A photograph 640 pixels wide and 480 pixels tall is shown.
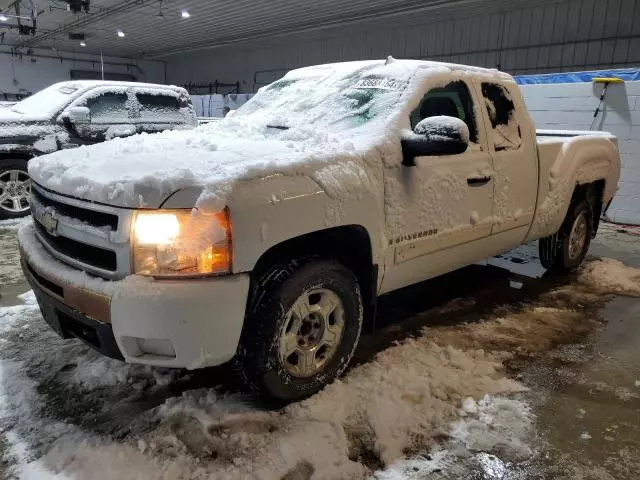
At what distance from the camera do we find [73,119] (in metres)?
7.55

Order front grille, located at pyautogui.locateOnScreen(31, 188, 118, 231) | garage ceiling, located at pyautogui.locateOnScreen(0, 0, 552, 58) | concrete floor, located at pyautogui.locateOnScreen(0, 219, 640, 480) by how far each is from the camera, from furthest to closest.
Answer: garage ceiling, located at pyautogui.locateOnScreen(0, 0, 552, 58)
concrete floor, located at pyautogui.locateOnScreen(0, 219, 640, 480)
front grille, located at pyautogui.locateOnScreen(31, 188, 118, 231)

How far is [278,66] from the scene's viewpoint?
83.8ft

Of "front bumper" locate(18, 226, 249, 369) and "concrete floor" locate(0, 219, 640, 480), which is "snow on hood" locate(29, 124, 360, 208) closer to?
"front bumper" locate(18, 226, 249, 369)

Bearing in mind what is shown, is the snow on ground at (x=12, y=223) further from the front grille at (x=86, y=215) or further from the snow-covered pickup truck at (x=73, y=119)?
the front grille at (x=86, y=215)

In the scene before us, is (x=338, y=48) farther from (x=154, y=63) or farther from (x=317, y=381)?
(x=317, y=381)

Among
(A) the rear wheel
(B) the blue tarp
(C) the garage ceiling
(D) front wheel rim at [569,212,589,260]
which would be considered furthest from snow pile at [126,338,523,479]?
(C) the garage ceiling

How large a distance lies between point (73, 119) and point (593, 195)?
7.03 m

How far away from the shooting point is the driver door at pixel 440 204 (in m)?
3.14

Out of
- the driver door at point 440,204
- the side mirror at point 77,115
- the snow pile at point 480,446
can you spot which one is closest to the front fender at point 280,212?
the driver door at point 440,204

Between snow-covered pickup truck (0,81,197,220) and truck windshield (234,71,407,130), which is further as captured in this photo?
snow-covered pickup truck (0,81,197,220)

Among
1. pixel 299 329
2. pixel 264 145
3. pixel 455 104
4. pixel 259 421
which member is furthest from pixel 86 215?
pixel 455 104

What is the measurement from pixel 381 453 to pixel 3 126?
720cm

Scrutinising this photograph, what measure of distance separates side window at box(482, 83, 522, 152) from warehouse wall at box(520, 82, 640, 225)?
5097 mm

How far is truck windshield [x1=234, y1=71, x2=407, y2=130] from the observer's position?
11.0 ft
